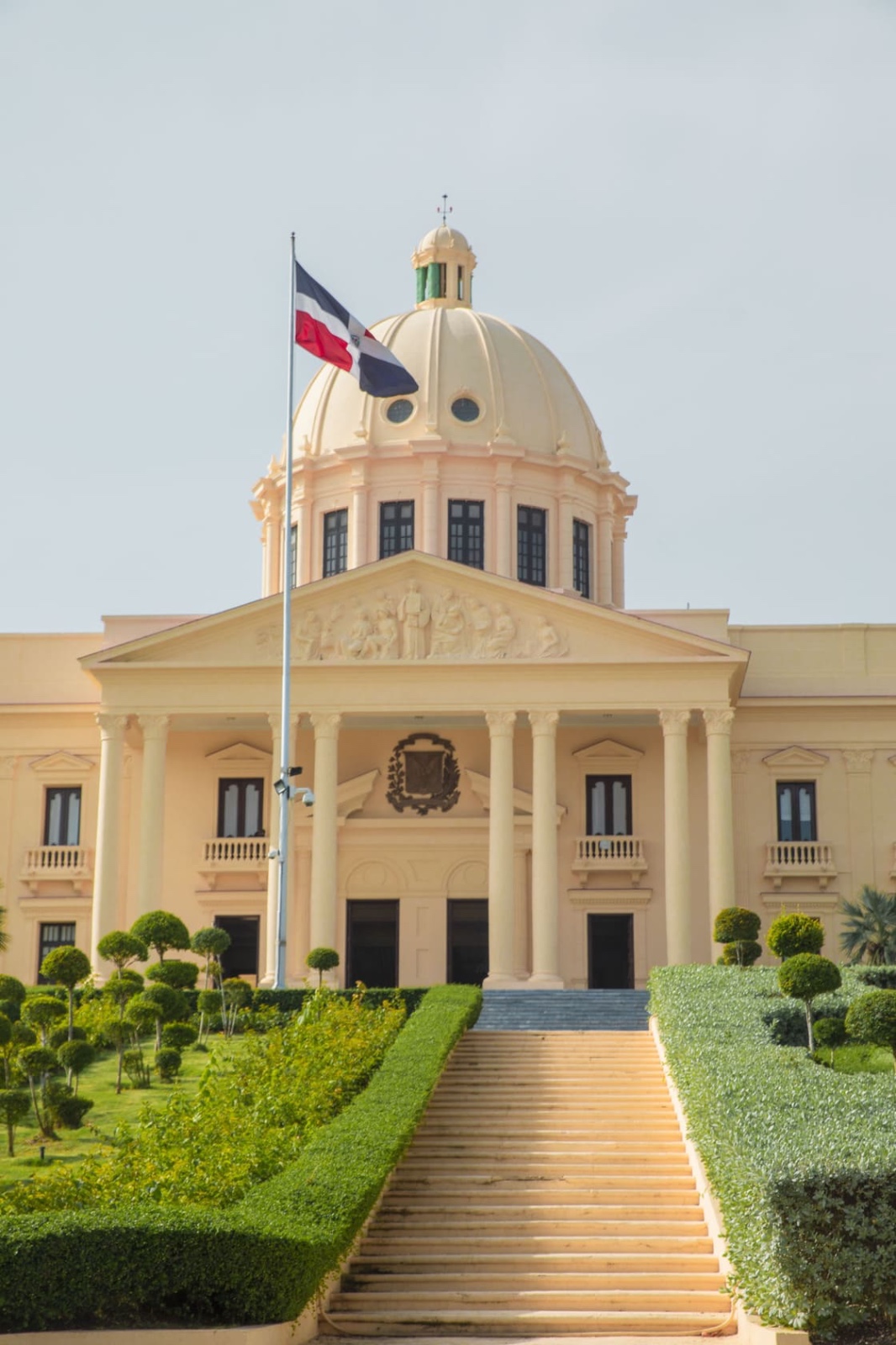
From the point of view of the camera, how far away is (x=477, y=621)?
4622 centimetres

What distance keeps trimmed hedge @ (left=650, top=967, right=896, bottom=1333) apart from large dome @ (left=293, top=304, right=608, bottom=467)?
34919 millimetres

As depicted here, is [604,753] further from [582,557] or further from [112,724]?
[112,724]

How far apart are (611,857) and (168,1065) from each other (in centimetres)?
2080

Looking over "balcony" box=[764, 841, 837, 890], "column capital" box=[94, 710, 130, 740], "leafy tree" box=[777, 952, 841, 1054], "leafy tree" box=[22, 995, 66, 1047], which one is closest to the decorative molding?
"column capital" box=[94, 710, 130, 740]

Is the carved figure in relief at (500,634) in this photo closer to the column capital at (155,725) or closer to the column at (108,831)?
the column capital at (155,725)

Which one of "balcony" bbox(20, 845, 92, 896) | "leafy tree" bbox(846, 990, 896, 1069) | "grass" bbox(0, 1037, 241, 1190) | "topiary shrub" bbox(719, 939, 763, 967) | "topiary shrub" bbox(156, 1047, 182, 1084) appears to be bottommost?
"grass" bbox(0, 1037, 241, 1190)

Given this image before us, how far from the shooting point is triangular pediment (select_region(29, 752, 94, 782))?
165ft

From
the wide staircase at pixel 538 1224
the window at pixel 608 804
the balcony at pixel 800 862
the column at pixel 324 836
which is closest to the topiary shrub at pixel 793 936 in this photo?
the wide staircase at pixel 538 1224

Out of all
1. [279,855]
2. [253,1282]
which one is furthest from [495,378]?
[253,1282]

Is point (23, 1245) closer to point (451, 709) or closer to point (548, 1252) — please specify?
point (548, 1252)

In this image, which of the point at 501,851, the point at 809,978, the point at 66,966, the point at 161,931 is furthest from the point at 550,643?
the point at 809,978

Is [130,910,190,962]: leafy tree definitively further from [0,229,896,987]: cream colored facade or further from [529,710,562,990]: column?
[529,710,562,990]: column

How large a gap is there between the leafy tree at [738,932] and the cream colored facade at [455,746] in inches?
246

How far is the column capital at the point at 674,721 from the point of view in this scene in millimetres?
45562
